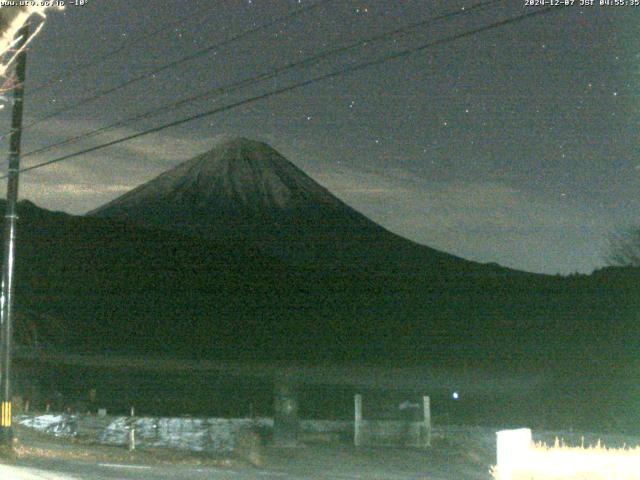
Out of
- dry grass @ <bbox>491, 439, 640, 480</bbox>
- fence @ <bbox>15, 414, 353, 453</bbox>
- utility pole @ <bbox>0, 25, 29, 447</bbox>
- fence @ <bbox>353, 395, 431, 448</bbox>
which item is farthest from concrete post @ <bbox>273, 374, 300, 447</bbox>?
dry grass @ <bbox>491, 439, 640, 480</bbox>

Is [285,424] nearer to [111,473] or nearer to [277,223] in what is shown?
[111,473]

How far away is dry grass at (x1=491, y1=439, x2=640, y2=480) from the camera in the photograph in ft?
39.4

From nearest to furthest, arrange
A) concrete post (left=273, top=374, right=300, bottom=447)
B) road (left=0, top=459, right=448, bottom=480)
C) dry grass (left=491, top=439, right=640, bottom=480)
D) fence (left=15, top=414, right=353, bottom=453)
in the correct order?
dry grass (left=491, top=439, right=640, bottom=480)
road (left=0, top=459, right=448, bottom=480)
fence (left=15, top=414, right=353, bottom=453)
concrete post (left=273, top=374, right=300, bottom=447)

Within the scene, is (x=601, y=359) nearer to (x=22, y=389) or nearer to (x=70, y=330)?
(x=22, y=389)

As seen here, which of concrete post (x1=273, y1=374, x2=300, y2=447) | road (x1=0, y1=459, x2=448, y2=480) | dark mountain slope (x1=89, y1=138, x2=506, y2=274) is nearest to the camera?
road (x1=0, y1=459, x2=448, y2=480)

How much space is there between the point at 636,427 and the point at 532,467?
2744 cm

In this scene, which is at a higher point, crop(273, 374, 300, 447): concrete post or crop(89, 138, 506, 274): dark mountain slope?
crop(89, 138, 506, 274): dark mountain slope

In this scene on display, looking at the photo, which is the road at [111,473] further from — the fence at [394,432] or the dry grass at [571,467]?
the fence at [394,432]

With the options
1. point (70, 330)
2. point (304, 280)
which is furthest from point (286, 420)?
point (304, 280)

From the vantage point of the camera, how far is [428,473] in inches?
787

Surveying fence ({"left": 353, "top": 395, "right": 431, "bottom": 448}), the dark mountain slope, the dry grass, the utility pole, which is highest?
the dark mountain slope

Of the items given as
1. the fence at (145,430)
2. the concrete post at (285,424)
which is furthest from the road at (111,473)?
the concrete post at (285,424)

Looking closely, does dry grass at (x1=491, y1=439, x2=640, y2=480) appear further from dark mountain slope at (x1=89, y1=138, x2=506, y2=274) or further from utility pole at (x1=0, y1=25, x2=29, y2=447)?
dark mountain slope at (x1=89, y1=138, x2=506, y2=274)

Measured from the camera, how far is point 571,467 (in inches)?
491
